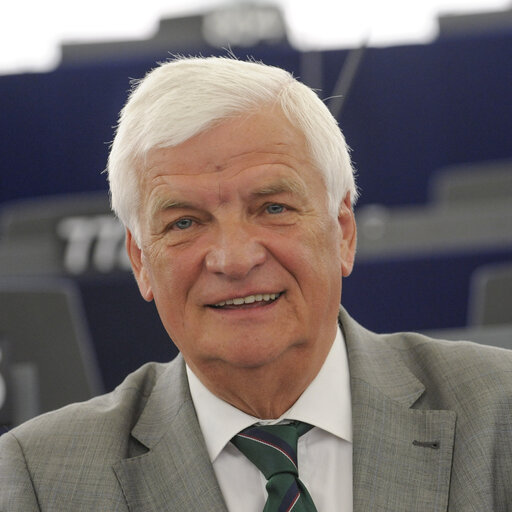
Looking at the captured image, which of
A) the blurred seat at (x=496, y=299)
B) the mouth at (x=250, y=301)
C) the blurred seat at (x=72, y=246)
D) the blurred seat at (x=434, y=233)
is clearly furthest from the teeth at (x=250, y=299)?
the blurred seat at (x=72, y=246)

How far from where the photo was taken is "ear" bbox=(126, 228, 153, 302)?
6.24 feet

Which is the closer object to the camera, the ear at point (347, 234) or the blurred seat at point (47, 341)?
the ear at point (347, 234)

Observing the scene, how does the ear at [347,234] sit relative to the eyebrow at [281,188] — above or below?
below

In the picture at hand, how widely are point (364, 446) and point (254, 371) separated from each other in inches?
8.6

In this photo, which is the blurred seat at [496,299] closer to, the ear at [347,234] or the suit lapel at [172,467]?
the ear at [347,234]

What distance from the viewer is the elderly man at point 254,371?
1.72m

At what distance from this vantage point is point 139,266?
6.35ft

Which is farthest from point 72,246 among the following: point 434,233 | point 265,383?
point 265,383

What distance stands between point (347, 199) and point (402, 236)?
130 cm

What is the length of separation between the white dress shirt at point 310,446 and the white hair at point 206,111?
32 cm

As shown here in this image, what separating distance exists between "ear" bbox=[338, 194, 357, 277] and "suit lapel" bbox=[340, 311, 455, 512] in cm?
16

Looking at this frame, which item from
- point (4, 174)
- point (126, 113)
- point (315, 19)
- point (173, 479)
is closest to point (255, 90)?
point (126, 113)

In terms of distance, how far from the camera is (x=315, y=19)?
698cm

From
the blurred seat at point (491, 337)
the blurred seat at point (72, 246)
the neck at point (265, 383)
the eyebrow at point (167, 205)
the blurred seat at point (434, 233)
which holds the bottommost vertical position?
the blurred seat at point (72, 246)
